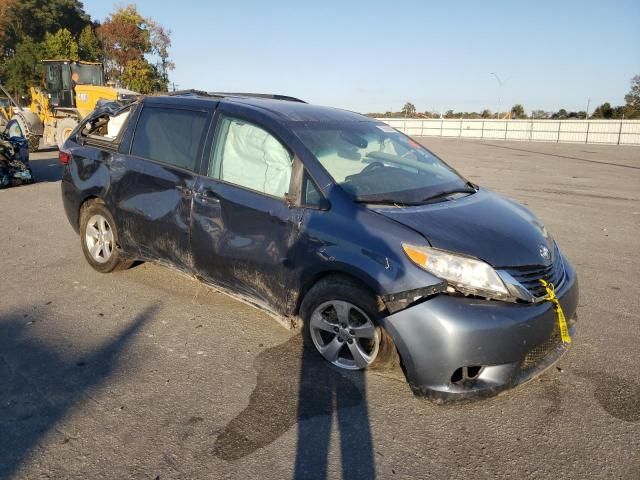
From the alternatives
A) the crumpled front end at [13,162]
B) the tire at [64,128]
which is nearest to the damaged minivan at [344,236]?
the crumpled front end at [13,162]

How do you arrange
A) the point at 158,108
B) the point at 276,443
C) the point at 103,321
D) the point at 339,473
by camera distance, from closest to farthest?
the point at 339,473 < the point at 276,443 < the point at 103,321 < the point at 158,108

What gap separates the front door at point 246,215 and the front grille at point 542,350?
1584 mm

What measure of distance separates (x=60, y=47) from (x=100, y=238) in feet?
173

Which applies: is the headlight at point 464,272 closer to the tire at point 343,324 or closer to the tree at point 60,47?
the tire at point 343,324

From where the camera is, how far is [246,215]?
367cm

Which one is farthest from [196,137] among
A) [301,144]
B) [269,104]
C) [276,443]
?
[276,443]

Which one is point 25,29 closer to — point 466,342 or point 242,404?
point 242,404

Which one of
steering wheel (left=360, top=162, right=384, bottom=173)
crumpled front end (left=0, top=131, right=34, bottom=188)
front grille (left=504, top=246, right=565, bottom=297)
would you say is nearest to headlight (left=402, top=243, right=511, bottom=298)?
front grille (left=504, top=246, right=565, bottom=297)

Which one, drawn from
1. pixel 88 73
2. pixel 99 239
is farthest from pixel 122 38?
pixel 99 239

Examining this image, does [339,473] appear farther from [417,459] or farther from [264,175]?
[264,175]

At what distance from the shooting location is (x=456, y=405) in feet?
9.80

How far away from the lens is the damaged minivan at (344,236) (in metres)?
2.86

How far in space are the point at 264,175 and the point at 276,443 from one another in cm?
190

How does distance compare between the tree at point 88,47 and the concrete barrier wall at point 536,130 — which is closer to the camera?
the concrete barrier wall at point 536,130
